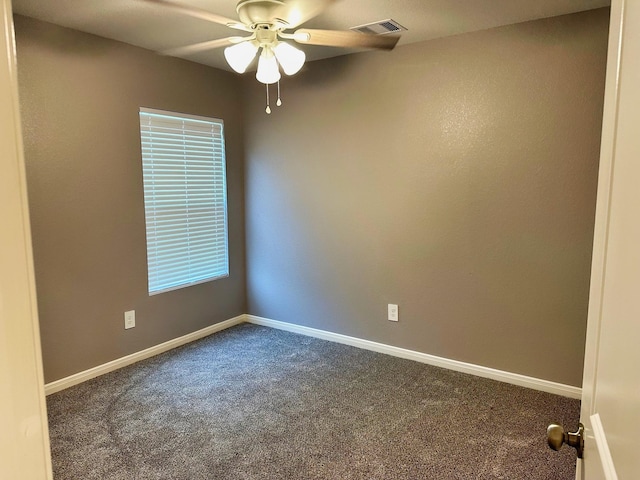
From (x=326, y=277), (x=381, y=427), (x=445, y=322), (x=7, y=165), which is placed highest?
(x=7, y=165)

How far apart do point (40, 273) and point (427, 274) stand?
2663 mm

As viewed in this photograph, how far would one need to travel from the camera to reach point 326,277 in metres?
3.78

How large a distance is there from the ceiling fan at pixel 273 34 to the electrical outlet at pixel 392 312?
1943mm

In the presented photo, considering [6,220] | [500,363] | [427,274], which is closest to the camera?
Answer: [6,220]

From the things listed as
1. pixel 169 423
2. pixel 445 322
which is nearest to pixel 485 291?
pixel 445 322

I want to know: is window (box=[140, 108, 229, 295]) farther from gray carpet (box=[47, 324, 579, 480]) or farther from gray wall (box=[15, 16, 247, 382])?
gray carpet (box=[47, 324, 579, 480])

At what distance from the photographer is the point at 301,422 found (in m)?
2.52

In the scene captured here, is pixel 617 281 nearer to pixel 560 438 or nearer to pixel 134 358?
pixel 560 438

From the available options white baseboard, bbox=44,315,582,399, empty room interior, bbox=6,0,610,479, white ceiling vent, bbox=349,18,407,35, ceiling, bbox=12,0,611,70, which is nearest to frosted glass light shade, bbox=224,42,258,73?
ceiling, bbox=12,0,611,70

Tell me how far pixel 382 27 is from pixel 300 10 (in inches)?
37.9

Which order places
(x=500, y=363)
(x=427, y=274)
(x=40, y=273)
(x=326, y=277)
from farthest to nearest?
(x=326, y=277) < (x=427, y=274) < (x=500, y=363) < (x=40, y=273)

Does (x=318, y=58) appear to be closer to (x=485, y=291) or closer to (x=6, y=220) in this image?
(x=485, y=291)

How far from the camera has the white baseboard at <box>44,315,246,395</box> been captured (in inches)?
115

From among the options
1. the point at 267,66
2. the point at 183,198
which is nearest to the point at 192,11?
the point at 267,66
